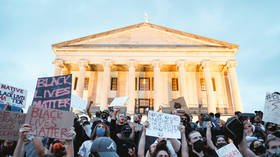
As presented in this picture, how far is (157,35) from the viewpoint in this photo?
31047mm

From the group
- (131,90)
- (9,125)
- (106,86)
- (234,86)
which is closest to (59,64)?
(106,86)

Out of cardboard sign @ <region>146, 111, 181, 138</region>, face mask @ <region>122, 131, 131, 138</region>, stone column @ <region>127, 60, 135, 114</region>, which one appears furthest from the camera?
stone column @ <region>127, 60, 135, 114</region>

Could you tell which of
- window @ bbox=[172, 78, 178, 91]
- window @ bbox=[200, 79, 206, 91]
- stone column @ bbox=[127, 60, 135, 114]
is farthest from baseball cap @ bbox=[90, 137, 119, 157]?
window @ bbox=[200, 79, 206, 91]

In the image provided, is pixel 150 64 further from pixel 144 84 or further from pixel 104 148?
pixel 104 148

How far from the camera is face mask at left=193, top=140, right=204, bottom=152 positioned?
13.3 feet

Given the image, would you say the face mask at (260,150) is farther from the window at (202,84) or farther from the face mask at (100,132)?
the window at (202,84)

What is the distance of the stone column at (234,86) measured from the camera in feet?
83.0

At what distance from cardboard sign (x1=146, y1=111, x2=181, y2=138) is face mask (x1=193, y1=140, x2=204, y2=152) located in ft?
1.21

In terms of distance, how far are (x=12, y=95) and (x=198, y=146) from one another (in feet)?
18.3

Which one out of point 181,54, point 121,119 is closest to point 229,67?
point 181,54

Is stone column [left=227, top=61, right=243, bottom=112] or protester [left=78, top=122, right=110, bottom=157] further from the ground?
stone column [left=227, top=61, right=243, bottom=112]

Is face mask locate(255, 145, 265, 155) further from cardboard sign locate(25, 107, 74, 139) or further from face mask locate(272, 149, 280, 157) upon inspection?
cardboard sign locate(25, 107, 74, 139)

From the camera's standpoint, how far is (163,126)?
13.4ft

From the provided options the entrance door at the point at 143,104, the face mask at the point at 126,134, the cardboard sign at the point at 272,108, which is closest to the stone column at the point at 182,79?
the entrance door at the point at 143,104
